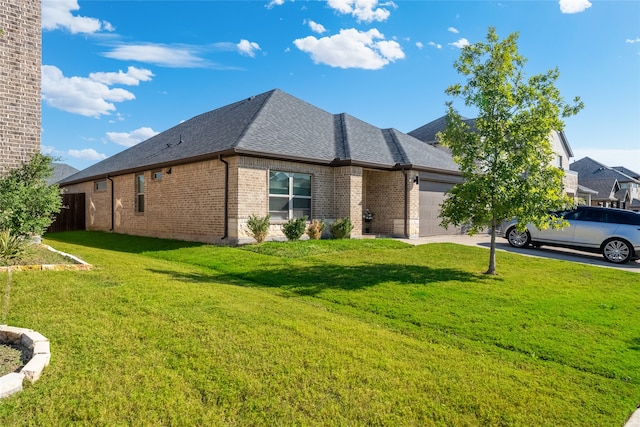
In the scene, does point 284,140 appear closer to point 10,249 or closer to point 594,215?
point 10,249

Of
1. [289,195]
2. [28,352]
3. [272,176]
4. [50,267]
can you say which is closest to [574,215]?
[289,195]

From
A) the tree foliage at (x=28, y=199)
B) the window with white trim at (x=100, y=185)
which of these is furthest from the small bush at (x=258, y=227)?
the window with white trim at (x=100, y=185)

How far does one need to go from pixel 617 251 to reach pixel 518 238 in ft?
10.5

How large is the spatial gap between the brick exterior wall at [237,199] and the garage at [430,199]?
0.95 metres

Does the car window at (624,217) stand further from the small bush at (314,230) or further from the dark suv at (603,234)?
the small bush at (314,230)

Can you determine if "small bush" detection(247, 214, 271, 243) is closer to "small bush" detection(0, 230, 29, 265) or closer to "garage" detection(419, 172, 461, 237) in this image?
"small bush" detection(0, 230, 29, 265)

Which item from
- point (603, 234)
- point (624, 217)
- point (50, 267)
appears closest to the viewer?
point (50, 267)

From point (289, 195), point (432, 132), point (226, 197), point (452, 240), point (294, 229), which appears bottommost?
point (452, 240)

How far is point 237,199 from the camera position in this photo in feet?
45.3

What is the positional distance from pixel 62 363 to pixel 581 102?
10975 millimetres

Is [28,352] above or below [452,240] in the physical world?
below

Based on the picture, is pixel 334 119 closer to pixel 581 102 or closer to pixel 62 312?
pixel 581 102

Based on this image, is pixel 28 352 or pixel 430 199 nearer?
pixel 28 352

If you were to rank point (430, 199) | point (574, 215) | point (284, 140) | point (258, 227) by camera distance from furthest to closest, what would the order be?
point (430, 199) → point (284, 140) → point (258, 227) → point (574, 215)
